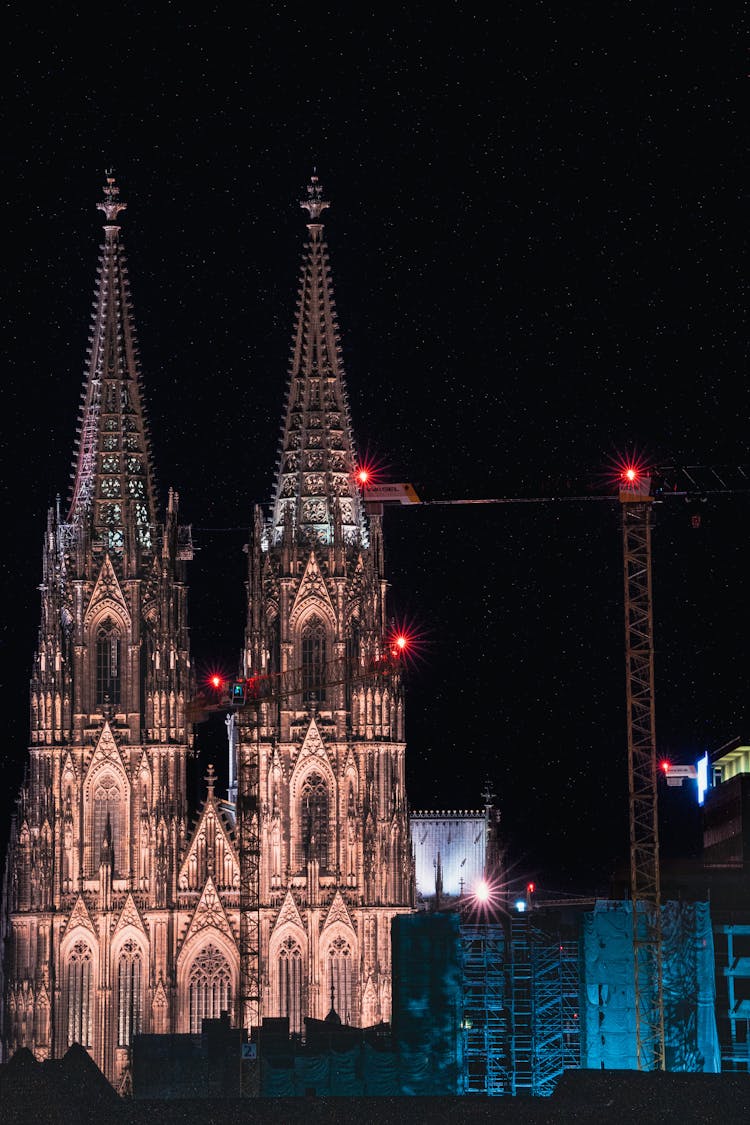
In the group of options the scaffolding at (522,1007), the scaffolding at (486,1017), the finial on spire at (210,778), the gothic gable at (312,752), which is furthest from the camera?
the gothic gable at (312,752)

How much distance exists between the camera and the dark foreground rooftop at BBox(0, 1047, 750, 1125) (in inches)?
5428

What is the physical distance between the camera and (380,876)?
170 meters

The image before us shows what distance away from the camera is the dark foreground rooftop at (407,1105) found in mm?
137875

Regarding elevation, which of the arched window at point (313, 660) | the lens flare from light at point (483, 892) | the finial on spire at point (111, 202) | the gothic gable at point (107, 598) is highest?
the finial on spire at point (111, 202)

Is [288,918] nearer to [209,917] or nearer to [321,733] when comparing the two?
[209,917]

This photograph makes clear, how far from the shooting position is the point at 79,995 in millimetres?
169625

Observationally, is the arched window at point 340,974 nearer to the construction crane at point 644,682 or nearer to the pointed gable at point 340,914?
the pointed gable at point 340,914

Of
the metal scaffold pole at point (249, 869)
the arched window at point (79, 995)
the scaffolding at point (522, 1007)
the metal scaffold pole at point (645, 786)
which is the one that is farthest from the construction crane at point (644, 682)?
the arched window at point (79, 995)

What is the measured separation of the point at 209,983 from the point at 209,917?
2750 mm

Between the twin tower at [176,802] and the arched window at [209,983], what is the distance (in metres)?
0.08

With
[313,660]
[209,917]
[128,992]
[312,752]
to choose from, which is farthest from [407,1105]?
[313,660]

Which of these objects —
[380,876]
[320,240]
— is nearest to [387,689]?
[380,876]

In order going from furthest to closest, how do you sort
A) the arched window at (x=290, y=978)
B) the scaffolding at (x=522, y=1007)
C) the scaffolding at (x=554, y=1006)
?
the arched window at (x=290, y=978) < the scaffolding at (x=554, y=1006) < the scaffolding at (x=522, y=1007)

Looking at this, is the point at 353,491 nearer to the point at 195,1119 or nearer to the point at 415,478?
the point at 415,478
